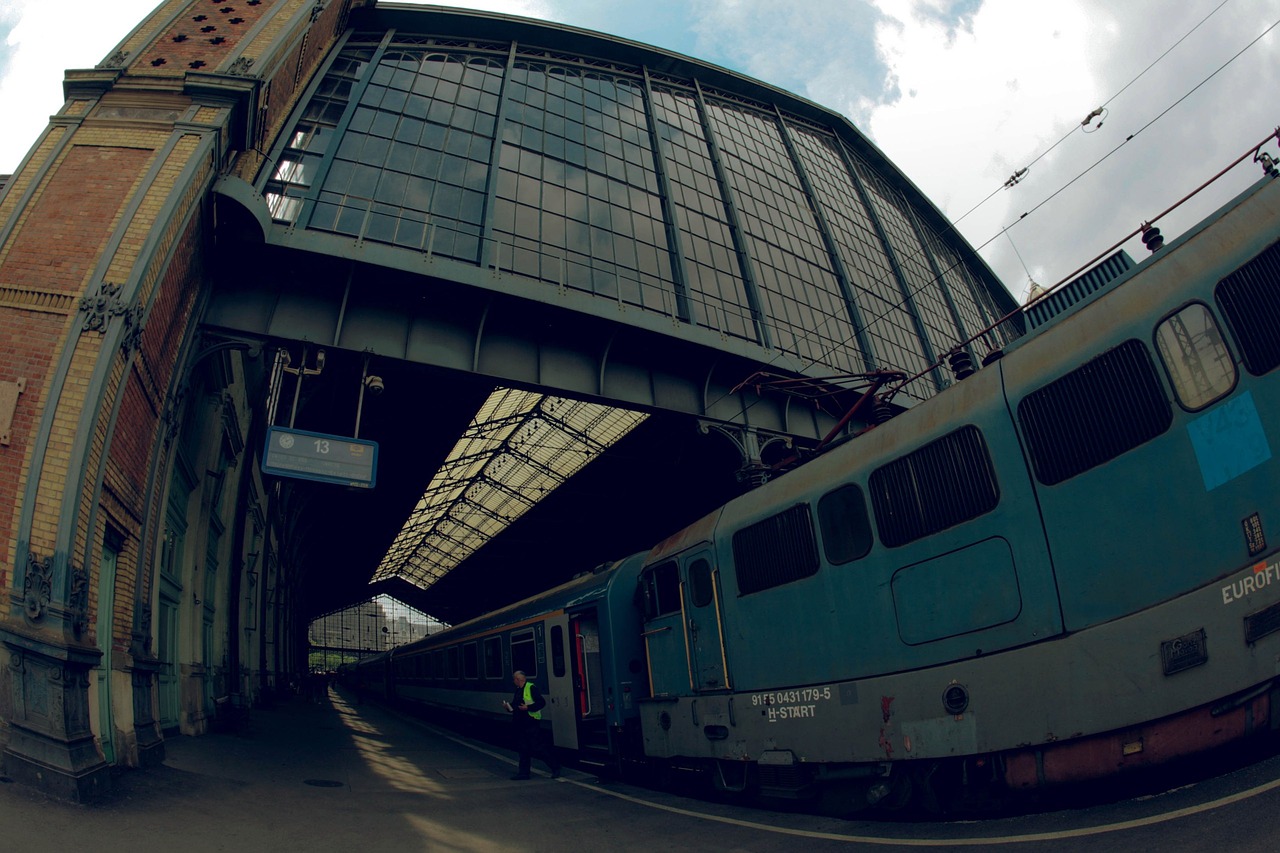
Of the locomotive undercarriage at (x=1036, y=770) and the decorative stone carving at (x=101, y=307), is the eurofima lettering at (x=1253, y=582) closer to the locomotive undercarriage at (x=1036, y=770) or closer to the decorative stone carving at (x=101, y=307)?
the locomotive undercarriage at (x=1036, y=770)

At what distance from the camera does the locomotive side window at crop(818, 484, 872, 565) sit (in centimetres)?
709

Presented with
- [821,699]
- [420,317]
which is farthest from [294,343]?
[821,699]

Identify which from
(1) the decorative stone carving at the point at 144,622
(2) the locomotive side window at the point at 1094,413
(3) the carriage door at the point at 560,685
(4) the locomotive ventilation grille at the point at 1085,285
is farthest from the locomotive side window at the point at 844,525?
(1) the decorative stone carving at the point at 144,622

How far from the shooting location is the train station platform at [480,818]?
15.7 feet

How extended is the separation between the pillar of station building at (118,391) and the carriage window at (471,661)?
19.9 ft

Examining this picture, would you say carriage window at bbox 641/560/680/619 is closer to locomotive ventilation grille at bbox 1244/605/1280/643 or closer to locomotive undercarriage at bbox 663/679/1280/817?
locomotive undercarriage at bbox 663/679/1280/817

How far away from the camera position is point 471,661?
1914 centimetres

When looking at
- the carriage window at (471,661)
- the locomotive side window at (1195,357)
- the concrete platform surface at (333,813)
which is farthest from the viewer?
the carriage window at (471,661)

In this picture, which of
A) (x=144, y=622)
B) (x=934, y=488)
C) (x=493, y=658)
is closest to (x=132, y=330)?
(x=144, y=622)

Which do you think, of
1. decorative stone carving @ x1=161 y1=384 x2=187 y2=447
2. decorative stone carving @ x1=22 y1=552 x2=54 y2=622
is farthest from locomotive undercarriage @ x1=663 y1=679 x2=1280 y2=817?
decorative stone carving @ x1=161 y1=384 x2=187 y2=447

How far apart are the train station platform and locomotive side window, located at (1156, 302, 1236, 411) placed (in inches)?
107

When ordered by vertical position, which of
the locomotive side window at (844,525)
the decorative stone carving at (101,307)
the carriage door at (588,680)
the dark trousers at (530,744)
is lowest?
the dark trousers at (530,744)

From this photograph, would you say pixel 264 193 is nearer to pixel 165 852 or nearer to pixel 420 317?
pixel 420 317

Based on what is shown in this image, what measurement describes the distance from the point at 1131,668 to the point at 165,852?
7909mm
